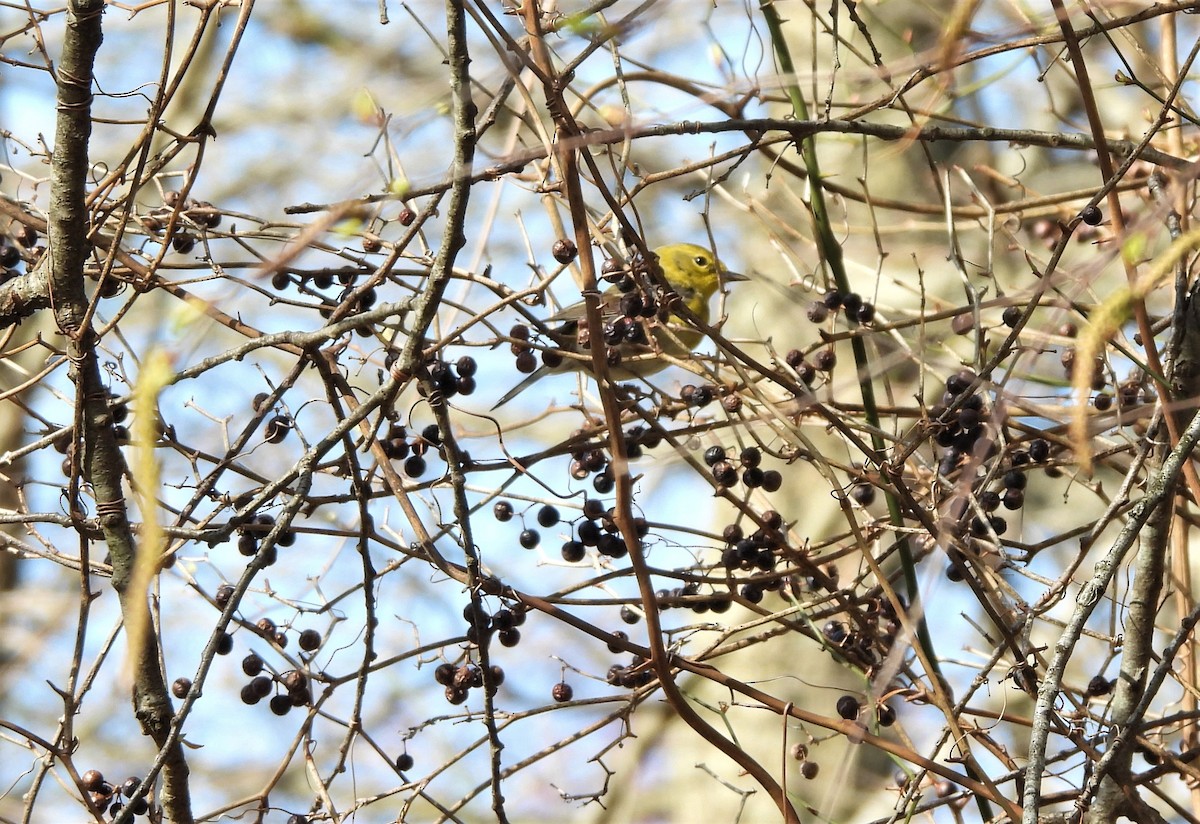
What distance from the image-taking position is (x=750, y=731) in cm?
810

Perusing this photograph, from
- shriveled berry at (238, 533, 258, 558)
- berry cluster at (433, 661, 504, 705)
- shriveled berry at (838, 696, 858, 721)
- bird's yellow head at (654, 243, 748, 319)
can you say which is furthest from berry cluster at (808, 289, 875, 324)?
bird's yellow head at (654, 243, 748, 319)

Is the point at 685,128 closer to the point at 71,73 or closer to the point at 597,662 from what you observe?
the point at 71,73

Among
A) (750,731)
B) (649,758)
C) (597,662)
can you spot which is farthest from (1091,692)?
(597,662)

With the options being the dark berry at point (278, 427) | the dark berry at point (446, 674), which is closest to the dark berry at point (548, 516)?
the dark berry at point (446, 674)

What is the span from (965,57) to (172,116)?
25.6 ft

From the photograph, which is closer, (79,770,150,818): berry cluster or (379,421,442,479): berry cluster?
(79,770,150,818): berry cluster

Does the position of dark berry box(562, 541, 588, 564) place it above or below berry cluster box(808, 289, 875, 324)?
below

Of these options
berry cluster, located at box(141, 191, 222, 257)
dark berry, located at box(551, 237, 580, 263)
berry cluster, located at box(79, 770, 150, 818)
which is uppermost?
berry cluster, located at box(141, 191, 222, 257)

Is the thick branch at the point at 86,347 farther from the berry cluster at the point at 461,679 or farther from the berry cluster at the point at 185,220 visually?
the berry cluster at the point at 461,679

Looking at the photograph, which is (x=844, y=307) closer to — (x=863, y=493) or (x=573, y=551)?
(x=863, y=493)

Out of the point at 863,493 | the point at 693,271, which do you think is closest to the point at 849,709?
the point at 863,493

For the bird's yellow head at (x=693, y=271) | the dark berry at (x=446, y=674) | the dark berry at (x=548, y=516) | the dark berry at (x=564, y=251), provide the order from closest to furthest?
the dark berry at (x=564, y=251)
the dark berry at (x=446, y=674)
the dark berry at (x=548, y=516)
the bird's yellow head at (x=693, y=271)

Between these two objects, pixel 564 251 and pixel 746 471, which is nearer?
pixel 564 251

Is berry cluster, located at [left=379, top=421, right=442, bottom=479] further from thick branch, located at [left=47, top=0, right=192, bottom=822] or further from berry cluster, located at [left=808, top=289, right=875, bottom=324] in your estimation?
berry cluster, located at [left=808, top=289, right=875, bottom=324]
